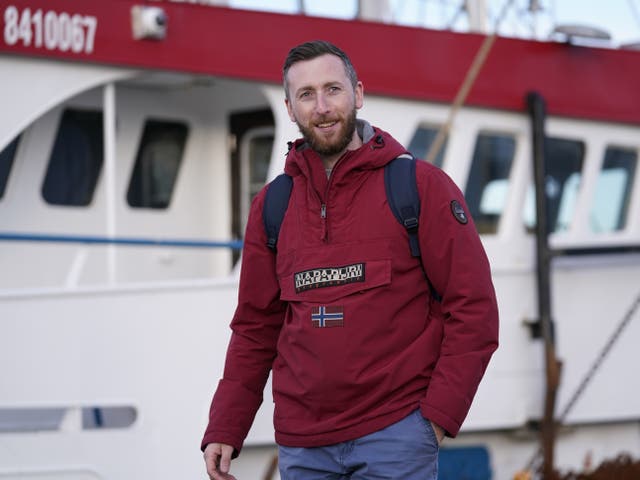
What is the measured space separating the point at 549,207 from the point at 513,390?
A: 1.21m

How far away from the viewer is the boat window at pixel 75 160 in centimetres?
681

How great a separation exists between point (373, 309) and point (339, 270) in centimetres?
12

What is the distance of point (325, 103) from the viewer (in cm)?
257

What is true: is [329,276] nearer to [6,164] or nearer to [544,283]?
[544,283]

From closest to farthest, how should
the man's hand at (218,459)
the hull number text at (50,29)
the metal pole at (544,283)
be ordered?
the man's hand at (218,459) < the hull number text at (50,29) < the metal pole at (544,283)

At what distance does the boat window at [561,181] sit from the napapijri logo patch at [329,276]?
453 cm

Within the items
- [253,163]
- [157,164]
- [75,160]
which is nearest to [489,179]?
[253,163]

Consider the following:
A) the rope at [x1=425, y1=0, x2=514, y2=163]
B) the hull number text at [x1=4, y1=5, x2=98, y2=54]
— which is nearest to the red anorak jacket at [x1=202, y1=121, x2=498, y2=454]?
the hull number text at [x1=4, y1=5, x2=98, y2=54]

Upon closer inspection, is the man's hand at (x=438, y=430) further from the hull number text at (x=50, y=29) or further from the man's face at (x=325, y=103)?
the hull number text at (x=50, y=29)

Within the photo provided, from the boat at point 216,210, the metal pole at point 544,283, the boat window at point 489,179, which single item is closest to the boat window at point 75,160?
the boat at point 216,210

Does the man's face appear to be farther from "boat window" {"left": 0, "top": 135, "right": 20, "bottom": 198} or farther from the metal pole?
"boat window" {"left": 0, "top": 135, "right": 20, "bottom": 198}

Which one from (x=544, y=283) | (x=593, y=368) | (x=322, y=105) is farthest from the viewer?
(x=593, y=368)

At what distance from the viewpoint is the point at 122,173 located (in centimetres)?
712

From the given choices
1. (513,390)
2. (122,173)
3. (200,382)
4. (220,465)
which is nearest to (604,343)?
(513,390)
